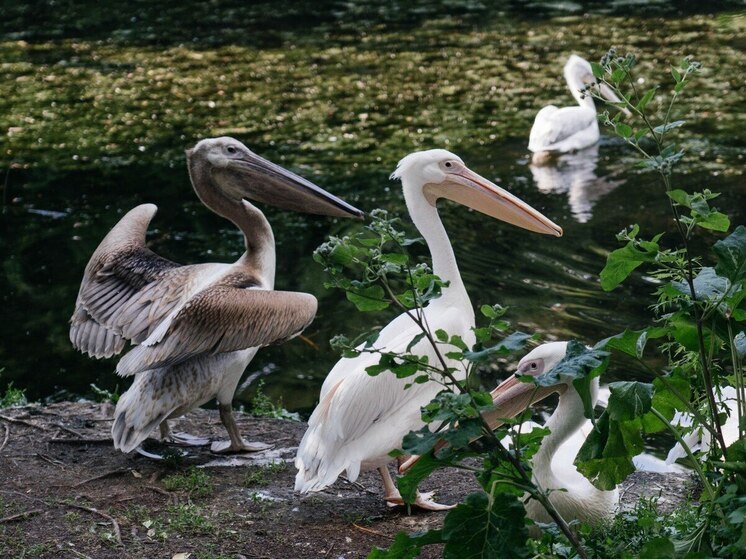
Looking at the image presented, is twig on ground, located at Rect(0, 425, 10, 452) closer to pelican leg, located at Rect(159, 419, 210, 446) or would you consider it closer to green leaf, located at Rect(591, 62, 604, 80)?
pelican leg, located at Rect(159, 419, 210, 446)

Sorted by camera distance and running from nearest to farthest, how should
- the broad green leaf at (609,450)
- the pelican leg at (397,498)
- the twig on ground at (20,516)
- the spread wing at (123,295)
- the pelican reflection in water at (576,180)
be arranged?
the broad green leaf at (609,450) < the twig on ground at (20,516) < the pelican leg at (397,498) < the spread wing at (123,295) < the pelican reflection in water at (576,180)

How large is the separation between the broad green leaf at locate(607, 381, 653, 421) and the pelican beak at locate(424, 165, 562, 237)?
169cm

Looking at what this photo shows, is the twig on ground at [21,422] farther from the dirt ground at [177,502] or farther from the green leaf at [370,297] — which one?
the green leaf at [370,297]

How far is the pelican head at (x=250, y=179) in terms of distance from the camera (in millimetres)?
4637

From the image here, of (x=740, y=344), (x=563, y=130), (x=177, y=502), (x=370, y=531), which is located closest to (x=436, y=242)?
(x=370, y=531)

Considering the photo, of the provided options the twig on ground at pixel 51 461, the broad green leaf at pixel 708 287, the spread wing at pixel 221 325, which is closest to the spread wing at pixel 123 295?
the spread wing at pixel 221 325

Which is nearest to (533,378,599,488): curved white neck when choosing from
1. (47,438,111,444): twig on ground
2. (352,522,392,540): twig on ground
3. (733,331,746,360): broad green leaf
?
(352,522,392,540): twig on ground

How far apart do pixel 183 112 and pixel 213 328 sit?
649 centimetres

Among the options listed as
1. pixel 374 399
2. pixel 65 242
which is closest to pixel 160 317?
pixel 374 399

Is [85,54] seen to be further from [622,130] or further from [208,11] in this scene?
[622,130]

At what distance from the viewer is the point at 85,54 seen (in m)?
12.2

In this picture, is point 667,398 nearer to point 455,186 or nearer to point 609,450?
point 609,450

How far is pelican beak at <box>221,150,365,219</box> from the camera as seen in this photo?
4660 mm

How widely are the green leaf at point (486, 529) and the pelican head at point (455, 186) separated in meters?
1.90
